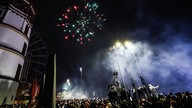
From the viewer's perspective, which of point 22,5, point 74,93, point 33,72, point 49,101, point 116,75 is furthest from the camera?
point 74,93

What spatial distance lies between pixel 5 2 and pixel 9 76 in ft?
46.3

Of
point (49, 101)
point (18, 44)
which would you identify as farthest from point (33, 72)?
point (49, 101)

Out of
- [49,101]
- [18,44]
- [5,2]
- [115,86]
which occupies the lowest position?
[49,101]

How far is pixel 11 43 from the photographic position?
24359 millimetres

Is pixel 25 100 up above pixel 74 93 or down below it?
below

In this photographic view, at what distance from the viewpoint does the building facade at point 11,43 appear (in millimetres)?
22359

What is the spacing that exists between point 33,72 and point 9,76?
24.1m

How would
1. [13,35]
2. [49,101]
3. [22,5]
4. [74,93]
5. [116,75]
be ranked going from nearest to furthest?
[49,101] < [13,35] < [22,5] < [116,75] < [74,93]

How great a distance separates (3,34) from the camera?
23.4m

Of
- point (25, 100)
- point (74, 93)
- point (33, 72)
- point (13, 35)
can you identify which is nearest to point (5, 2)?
point (13, 35)

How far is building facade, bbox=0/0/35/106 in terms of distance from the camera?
22359mm

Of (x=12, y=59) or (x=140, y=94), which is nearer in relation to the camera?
(x=12, y=59)

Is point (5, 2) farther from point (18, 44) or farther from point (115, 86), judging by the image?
point (115, 86)

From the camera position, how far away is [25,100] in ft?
100.0
